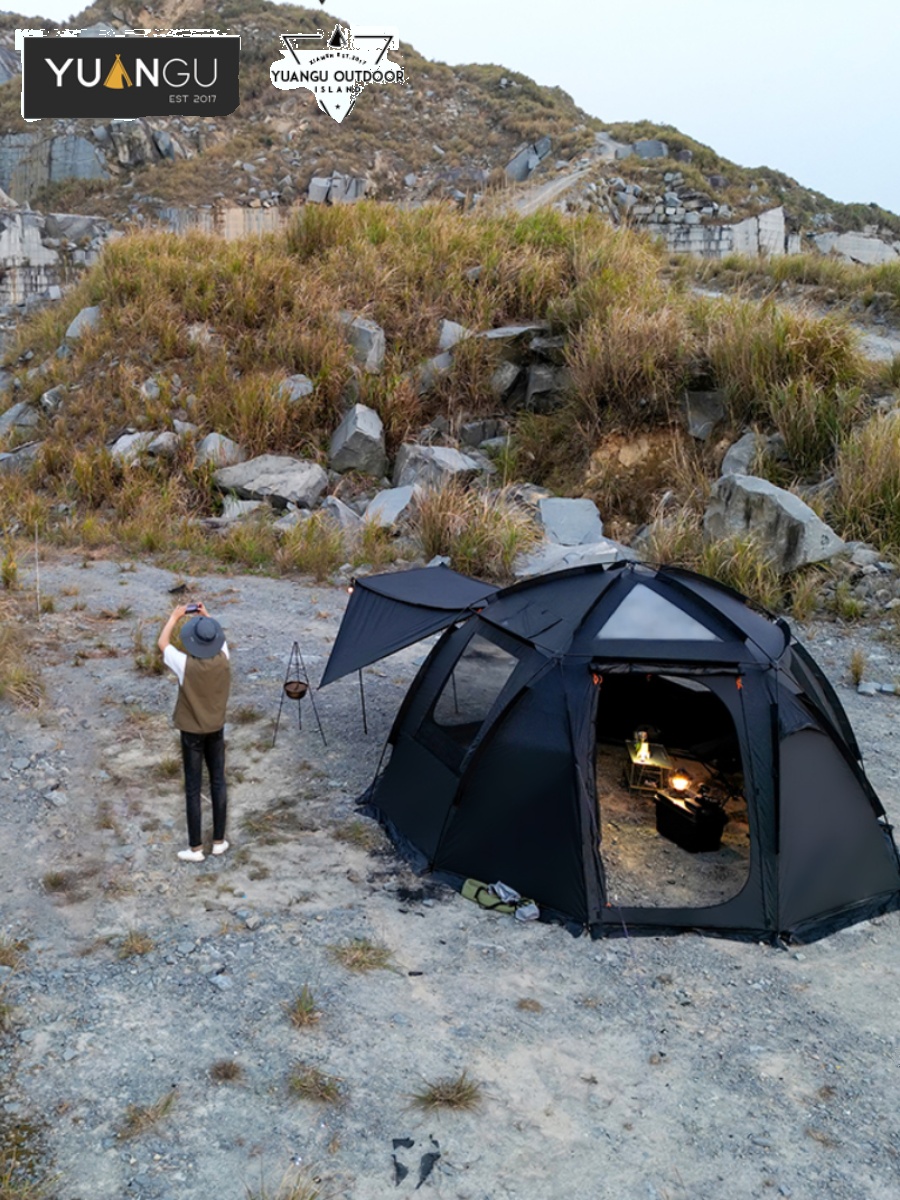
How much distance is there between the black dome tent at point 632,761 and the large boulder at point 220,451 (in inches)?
Answer: 299

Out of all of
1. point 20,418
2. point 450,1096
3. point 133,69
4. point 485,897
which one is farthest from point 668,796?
point 133,69

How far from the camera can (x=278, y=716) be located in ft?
24.7

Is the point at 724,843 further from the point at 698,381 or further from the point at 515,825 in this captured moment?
the point at 698,381

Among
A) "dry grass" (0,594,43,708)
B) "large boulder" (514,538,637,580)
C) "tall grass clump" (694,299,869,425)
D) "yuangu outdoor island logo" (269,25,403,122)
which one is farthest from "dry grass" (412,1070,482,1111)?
"yuangu outdoor island logo" (269,25,403,122)

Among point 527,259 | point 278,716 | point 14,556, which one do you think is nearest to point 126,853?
point 278,716

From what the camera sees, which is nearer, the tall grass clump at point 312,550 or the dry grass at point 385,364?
the tall grass clump at point 312,550

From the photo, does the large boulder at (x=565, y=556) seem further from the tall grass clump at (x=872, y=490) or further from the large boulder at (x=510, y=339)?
the large boulder at (x=510, y=339)

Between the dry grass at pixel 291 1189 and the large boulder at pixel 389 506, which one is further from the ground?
the large boulder at pixel 389 506

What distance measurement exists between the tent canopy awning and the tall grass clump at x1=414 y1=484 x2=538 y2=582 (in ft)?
12.4

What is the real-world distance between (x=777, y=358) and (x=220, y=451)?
24.6 ft

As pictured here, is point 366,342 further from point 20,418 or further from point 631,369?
point 20,418

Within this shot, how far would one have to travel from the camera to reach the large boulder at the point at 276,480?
42.5ft

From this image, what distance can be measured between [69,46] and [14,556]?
29284mm

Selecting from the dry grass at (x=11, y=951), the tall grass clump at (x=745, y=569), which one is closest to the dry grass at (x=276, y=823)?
the dry grass at (x=11, y=951)
